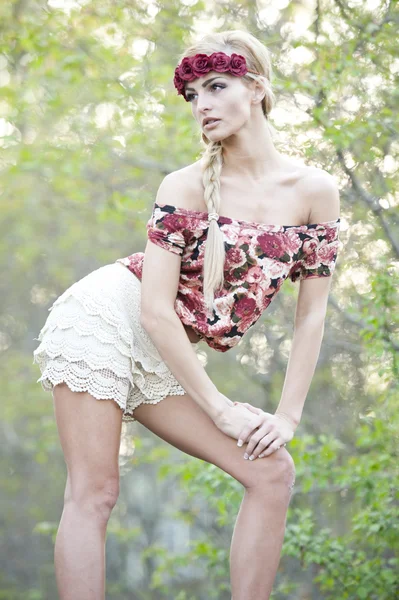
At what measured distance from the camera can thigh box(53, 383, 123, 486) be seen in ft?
5.92

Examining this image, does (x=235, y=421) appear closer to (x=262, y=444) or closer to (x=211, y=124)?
(x=262, y=444)

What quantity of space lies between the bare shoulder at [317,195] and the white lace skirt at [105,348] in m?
0.49

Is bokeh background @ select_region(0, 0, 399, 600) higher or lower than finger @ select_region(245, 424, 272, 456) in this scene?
higher

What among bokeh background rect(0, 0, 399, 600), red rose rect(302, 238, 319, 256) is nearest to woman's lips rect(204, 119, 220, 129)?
red rose rect(302, 238, 319, 256)

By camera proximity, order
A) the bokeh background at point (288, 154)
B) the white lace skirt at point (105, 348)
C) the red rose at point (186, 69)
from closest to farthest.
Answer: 1. the white lace skirt at point (105, 348)
2. the red rose at point (186, 69)
3. the bokeh background at point (288, 154)

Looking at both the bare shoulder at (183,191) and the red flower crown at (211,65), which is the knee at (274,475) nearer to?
the bare shoulder at (183,191)

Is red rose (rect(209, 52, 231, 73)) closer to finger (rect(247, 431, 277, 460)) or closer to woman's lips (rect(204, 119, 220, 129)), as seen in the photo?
woman's lips (rect(204, 119, 220, 129))

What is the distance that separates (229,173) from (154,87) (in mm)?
2713

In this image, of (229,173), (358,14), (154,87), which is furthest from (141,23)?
(229,173)

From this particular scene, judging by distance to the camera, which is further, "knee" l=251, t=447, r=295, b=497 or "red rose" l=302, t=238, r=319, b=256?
"red rose" l=302, t=238, r=319, b=256

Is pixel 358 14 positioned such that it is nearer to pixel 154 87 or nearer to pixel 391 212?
pixel 391 212

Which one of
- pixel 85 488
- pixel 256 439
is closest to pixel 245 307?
pixel 256 439

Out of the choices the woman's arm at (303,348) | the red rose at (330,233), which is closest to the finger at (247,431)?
the woman's arm at (303,348)

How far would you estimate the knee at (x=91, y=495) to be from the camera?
178 cm
